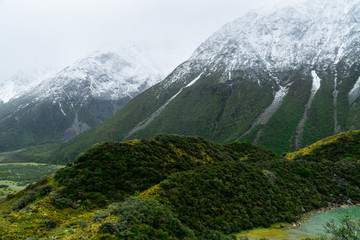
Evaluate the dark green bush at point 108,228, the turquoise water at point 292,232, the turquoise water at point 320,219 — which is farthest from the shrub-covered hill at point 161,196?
the turquoise water at point 320,219

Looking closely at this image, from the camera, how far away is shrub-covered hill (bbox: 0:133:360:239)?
24062 millimetres

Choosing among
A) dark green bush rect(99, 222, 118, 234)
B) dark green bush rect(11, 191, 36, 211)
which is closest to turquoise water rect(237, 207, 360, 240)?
dark green bush rect(99, 222, 118, 234)

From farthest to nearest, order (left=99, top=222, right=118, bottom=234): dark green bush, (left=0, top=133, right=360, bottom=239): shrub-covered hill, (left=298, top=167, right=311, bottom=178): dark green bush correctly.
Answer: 1. (left=298, top=167, right=311, bottom=178): dark green bush
2. (left=0, top=133, right=360, bottom=239): shrub-covered hill
3. (left=99, top=222, right=118, bottom=234): dark green bush

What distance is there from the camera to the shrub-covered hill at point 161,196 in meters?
24.1

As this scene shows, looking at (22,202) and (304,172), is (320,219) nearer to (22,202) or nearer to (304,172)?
(304,172)

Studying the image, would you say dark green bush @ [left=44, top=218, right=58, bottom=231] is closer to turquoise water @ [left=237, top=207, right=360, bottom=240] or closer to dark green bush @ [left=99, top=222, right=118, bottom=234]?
dark green bush @ [left=99, top=222, right=118, bottom=234]

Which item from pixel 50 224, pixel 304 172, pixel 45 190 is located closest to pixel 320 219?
pixel 304 172

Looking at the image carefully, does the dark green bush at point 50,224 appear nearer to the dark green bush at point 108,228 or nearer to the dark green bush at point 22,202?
the dark green bush at point 22,202

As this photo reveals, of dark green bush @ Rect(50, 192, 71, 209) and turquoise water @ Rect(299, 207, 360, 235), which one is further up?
dark green bush @ Rect(50, 192, 71, 209)

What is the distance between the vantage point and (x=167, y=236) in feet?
75.6

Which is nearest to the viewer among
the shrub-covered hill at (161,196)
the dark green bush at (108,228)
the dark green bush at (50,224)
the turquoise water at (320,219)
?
the dark green bush at (108,228)

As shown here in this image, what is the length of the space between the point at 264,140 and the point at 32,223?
176967 mm

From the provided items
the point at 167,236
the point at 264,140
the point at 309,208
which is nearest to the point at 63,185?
the point at 167,236

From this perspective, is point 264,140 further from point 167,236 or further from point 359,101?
point 167,236
